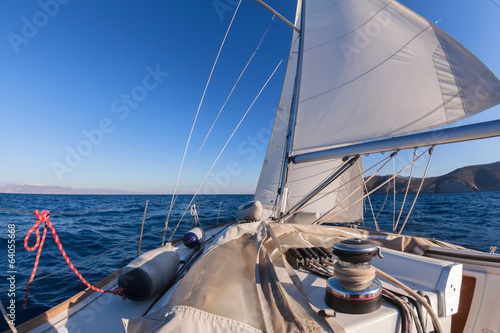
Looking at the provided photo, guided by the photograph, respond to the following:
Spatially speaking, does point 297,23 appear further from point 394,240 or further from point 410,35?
point 394,240

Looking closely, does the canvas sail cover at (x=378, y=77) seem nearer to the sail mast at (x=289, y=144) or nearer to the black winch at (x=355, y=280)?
the sail mast at (x=289, y=144)

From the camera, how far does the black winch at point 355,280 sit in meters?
1.21

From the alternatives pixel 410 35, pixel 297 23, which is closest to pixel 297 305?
pixel 410 35

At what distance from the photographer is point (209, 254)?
1558mm

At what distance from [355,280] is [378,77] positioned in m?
3.90

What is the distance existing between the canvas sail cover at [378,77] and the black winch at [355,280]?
2957mm

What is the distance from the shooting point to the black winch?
1.21 metres

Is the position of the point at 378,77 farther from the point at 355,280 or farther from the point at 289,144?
the point at 355,280

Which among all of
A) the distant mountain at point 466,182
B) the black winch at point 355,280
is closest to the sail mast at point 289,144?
the black winch at point 355,280

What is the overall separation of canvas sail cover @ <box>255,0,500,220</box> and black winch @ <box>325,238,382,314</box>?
296 cm

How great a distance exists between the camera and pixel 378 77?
162 inches

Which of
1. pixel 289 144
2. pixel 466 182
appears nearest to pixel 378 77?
pixel 289 144

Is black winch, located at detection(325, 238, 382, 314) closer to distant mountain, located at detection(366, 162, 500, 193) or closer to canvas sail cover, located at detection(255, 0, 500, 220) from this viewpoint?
canvas sail cover, located at detection(255, 0, 500, 220)

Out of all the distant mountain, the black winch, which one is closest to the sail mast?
the black winch
